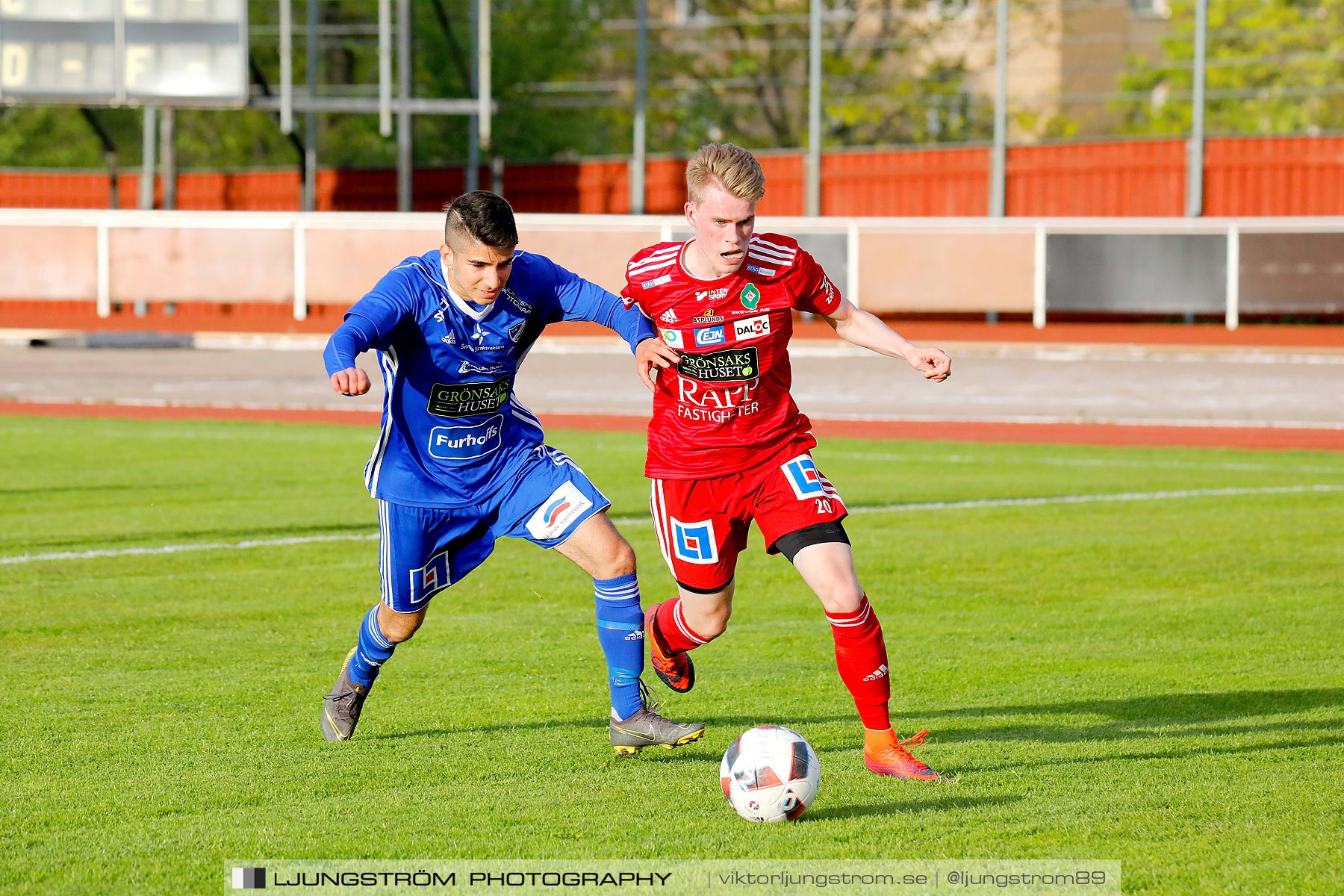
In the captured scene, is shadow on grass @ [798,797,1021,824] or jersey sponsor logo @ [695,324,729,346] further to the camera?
jersey sponsor logo @ [695,324,729,346]

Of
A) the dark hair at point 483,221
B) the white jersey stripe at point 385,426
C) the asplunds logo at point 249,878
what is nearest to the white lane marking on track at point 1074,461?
the white jersey stripe at point 385,426

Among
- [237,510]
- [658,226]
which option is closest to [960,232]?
[658,226]

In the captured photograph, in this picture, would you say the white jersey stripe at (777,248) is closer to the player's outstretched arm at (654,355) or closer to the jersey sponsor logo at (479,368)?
the player's outstretched arm at (654,355)

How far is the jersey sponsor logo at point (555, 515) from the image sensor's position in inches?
223

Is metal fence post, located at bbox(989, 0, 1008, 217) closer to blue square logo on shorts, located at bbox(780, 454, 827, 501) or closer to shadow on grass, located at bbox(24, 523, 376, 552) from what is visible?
shadow on grass, located at bbox(24, 523, 376, 552)

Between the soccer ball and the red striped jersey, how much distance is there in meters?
1.24

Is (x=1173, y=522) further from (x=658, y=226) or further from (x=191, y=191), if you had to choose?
(x=191, y=191)

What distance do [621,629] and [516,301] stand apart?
1.21 meters

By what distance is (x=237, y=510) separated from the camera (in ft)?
37.4

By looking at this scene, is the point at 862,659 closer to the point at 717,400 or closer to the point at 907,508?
the point at 717,400

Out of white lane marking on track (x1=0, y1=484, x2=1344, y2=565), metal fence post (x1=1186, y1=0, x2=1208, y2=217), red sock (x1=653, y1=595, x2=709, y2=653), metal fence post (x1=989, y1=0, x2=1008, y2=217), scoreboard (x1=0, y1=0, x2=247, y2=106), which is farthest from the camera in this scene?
metal fence post (x1=989, y1=0, x2=1008, y2=217)

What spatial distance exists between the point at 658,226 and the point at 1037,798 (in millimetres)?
24479

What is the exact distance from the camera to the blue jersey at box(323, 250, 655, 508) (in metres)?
5.55

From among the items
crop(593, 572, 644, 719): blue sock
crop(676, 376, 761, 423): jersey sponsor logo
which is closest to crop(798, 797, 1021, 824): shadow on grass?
crop(593, 572, 644, 719): blue sock
